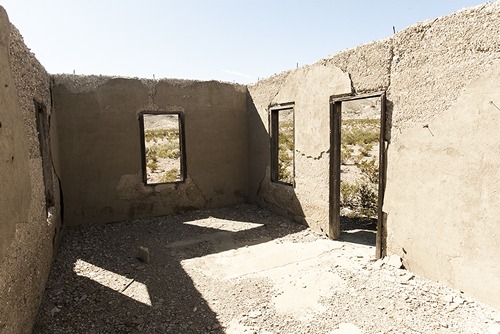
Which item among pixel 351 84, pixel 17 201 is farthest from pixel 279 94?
pixel 17 201

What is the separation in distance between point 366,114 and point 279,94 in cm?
5986

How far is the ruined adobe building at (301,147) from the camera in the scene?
2998 mm

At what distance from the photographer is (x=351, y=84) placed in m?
4.66

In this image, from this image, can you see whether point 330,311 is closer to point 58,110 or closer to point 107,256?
point 107,256

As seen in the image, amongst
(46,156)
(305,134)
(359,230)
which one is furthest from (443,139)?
(46,156)

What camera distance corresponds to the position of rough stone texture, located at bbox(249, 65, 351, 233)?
17.0 feet

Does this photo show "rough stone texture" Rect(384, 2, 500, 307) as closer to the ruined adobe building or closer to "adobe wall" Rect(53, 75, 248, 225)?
the ruined adobe building

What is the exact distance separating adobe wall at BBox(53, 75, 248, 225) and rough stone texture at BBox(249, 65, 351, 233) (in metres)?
0.82

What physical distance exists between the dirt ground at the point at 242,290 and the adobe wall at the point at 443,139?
1.17 feet

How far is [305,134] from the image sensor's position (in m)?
5.73

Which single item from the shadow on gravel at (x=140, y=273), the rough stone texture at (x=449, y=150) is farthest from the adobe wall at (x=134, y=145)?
the rough stone texture at (x=449, y=150)

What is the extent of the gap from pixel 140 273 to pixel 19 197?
2.00 metres

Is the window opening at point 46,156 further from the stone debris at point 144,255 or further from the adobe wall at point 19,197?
the stone debris at point 144,255

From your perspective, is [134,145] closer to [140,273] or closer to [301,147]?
[140,273]
